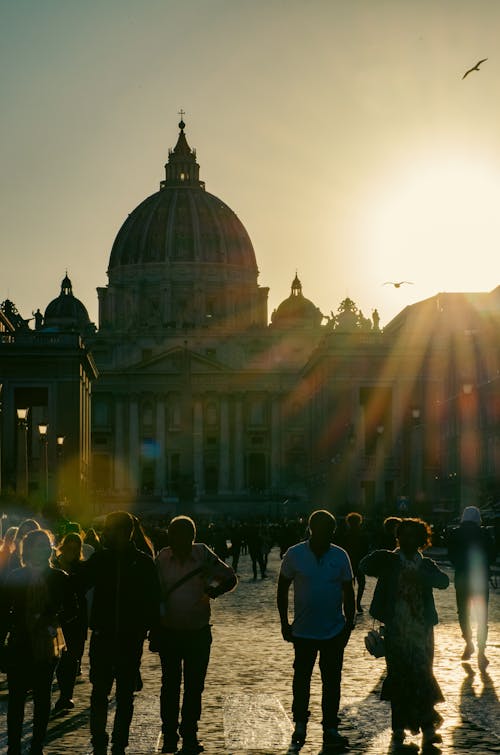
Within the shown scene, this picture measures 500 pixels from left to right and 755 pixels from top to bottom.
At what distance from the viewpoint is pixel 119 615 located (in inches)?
468

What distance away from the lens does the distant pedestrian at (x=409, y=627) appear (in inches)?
492

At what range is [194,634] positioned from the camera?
487 inches

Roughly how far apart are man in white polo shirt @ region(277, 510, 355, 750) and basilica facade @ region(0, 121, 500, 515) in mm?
47430

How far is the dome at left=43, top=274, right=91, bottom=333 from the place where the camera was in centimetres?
16938

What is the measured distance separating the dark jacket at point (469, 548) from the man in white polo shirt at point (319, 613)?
258 inches

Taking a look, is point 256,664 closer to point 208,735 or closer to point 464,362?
point 208,735

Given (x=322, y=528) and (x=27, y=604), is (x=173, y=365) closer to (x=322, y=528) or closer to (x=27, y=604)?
(x=322, y=528)

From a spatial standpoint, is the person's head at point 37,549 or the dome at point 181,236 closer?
the person's head at point 37,549

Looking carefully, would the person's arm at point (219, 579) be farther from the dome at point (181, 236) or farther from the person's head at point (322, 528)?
the dome at point (181, 236)

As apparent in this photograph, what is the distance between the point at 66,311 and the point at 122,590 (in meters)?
162

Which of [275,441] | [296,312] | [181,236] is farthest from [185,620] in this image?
[181,236]

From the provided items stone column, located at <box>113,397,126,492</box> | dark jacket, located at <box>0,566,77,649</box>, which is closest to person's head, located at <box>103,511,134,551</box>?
dark jacket, located at <box>0,566,77,649</box>

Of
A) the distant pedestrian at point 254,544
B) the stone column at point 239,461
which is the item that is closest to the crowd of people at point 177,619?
the distant pedestrian at point 254,544

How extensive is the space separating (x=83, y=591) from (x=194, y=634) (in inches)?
35.5
